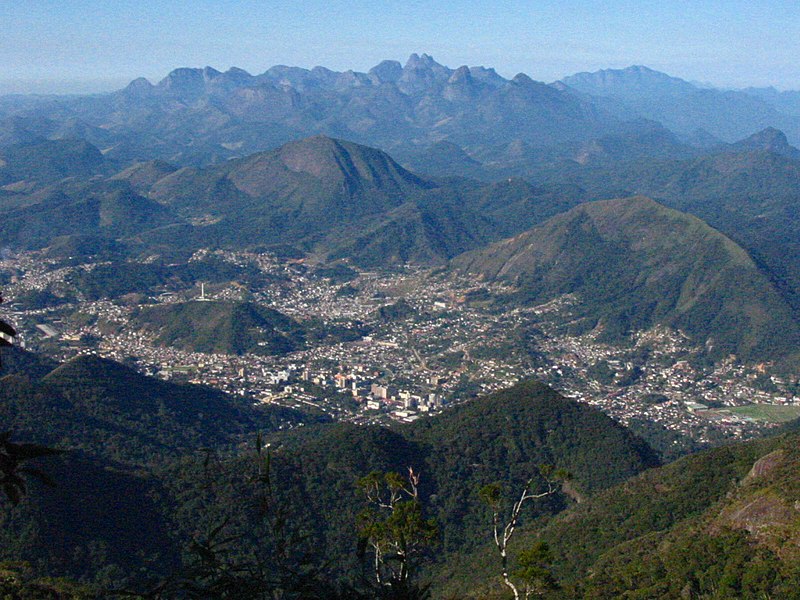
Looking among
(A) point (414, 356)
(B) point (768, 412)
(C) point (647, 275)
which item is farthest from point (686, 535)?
(C) point (647, 275)

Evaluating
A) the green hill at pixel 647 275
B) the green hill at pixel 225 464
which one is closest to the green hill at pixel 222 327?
the green hill at pixel 225 464

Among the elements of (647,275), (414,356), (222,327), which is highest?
(647,275)

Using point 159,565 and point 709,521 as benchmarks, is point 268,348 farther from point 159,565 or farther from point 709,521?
point 709,521

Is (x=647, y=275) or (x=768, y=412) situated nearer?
(x=768, y=412)

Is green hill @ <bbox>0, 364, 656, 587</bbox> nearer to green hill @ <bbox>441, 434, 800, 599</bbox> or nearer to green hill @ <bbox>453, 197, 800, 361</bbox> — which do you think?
green hill @ <bbox>441, 434, 800, 599</bbox>

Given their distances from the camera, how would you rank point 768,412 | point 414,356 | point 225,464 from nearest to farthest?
point 225,464 < point 768,412 < point 414,356

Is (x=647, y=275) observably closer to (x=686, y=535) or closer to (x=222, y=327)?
(x=222, y=327)

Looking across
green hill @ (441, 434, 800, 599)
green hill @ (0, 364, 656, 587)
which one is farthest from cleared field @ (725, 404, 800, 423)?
green hill @ (441, 434, 800, 599)
